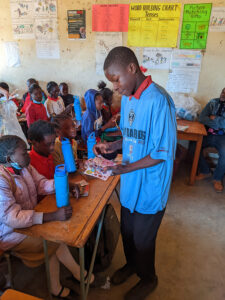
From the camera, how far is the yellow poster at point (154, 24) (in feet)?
11.8

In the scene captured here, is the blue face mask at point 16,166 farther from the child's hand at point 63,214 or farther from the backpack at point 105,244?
the backpack at point 105,244

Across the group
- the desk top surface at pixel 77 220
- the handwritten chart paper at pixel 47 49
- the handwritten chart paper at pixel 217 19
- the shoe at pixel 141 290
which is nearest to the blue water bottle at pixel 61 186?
the desk top surface at pixel 77 220

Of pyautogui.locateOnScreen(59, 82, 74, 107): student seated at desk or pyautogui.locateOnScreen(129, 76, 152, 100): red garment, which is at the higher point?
pyautogui.locateOnScreen(129, 76, 152, 100): red garment

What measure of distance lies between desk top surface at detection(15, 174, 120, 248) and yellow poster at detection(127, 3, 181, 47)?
10.2 feet

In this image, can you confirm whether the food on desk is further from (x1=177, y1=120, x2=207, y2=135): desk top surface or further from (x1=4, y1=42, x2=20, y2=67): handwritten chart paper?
(x1=4, y1=42, x2=20, y2=67): handwritten chart paper

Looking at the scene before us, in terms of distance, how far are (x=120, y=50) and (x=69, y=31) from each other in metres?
3.56

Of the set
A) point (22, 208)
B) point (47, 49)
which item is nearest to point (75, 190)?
point (22, 208)

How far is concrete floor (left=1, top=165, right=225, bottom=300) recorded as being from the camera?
5.65 feet

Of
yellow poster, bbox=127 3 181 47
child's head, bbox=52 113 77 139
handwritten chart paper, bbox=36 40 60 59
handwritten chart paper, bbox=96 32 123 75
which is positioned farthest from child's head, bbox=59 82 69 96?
child's head, bbox=52 113 77 139

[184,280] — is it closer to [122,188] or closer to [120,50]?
[122,188]

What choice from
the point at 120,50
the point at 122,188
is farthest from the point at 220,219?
the point at 120,50

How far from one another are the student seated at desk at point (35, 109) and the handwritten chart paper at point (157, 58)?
1.93 meters

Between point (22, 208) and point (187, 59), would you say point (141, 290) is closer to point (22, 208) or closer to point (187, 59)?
point (22, 208)

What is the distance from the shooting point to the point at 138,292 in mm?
1614
